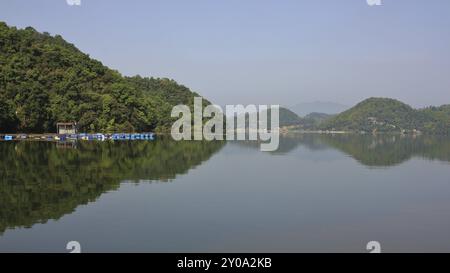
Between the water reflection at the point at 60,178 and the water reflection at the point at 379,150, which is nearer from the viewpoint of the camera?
the water reflection at the point at 60,178

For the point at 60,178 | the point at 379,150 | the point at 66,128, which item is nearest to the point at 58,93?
the point at 66,128

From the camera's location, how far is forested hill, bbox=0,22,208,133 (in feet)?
245

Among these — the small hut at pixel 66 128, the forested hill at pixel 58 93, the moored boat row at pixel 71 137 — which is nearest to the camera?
the moored boat row at pixel 71 137

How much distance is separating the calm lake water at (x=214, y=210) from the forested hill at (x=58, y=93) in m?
42.8

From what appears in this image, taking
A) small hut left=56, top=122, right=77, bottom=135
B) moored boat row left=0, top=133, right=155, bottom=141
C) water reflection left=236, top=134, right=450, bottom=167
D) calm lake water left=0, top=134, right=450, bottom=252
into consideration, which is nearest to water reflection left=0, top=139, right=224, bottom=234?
calm lake water left=0, top=134, right=450, bottom=252

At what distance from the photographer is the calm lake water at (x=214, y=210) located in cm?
1440

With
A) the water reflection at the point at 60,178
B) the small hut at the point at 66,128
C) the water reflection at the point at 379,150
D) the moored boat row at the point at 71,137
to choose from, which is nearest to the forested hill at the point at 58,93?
the small hut at the point at 66,128

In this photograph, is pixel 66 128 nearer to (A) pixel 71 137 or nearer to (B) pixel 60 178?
(A) pixel 71 137

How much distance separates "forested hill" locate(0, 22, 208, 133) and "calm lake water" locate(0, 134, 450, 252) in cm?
4282

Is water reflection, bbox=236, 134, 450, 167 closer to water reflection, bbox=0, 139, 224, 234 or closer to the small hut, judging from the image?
water reflection, bbox=0, 139, 224, 234

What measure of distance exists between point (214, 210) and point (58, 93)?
243ft

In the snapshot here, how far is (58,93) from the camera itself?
86750 millimetres

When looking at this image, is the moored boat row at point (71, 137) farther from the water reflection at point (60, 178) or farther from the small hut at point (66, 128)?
the water reflection at point (60, 178)
